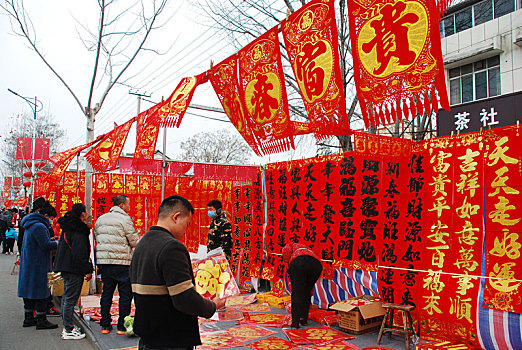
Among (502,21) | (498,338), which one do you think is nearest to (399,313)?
(498,338)

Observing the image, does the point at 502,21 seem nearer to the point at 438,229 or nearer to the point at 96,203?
the point at 438,229

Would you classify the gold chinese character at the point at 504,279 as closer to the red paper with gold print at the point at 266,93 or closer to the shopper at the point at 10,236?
the red paper with gold print at the point at 266,93

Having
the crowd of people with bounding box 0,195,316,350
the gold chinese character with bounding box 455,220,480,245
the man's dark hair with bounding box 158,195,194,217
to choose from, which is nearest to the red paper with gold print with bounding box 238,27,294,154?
the man's dark hair with bounding box 158,195,194,217

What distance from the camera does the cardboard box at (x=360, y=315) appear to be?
5340mm

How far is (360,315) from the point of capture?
17.6 ft

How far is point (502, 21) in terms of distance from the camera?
13.8 m

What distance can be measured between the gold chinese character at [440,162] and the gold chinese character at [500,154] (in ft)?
1.72

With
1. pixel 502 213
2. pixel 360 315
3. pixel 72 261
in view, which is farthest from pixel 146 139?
pixel 502 213

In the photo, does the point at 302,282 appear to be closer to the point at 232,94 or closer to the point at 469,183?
the point at 469,183

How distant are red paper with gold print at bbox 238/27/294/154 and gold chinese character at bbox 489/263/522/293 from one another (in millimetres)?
2802

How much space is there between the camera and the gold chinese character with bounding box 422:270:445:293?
4.96 metres

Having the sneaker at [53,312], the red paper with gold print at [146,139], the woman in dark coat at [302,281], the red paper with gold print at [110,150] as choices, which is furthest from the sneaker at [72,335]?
the red paper with gold print at [110,150]

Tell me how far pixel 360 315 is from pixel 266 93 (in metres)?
3.33

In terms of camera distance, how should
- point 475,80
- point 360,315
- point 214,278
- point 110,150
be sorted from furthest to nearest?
point 475,80
point 110,150
point 360,315
point 214,278
